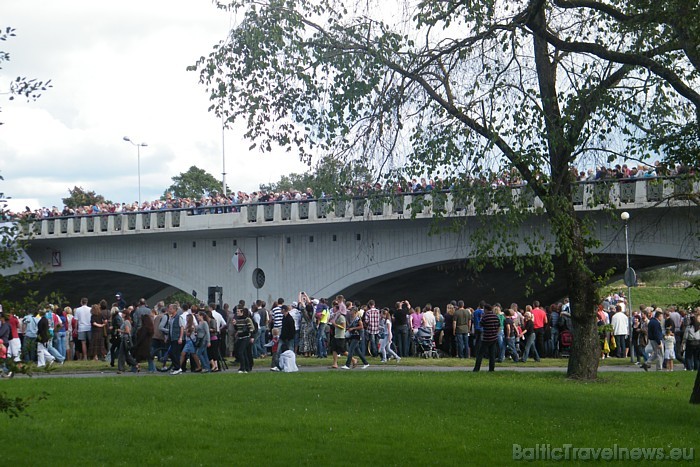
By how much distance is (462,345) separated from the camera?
31000 mm

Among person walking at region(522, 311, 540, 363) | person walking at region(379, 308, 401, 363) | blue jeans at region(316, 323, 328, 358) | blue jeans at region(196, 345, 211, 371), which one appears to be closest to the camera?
blue jeans at region(196, 345, 211, 371)

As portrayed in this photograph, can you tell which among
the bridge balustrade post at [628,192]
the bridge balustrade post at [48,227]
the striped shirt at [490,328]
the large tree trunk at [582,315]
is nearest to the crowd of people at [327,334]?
the striped shirt at [490,328]

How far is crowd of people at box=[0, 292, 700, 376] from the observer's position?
81.8ft

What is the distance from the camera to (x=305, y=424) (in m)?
13.6

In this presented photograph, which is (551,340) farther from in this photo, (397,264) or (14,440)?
(14,440)

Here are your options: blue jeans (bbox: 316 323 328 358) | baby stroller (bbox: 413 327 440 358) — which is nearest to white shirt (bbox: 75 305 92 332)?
blue jeans (bbox: 316 323 328 358)

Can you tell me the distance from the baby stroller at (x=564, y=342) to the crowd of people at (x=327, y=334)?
0.13ft

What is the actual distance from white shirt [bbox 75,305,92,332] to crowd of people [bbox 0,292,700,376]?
30 mm

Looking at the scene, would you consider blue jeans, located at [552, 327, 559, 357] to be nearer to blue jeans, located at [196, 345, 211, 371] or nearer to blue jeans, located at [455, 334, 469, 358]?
blue jeans, located at [455, 334, 469, 358]

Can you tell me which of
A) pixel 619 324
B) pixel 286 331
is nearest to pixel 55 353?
pixel 286 331

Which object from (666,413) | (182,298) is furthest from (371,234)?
(182,298)

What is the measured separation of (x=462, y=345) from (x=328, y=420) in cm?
1739

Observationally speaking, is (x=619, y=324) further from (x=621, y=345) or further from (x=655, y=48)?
(x=655, y=48)

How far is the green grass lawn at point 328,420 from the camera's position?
11.5 meters
